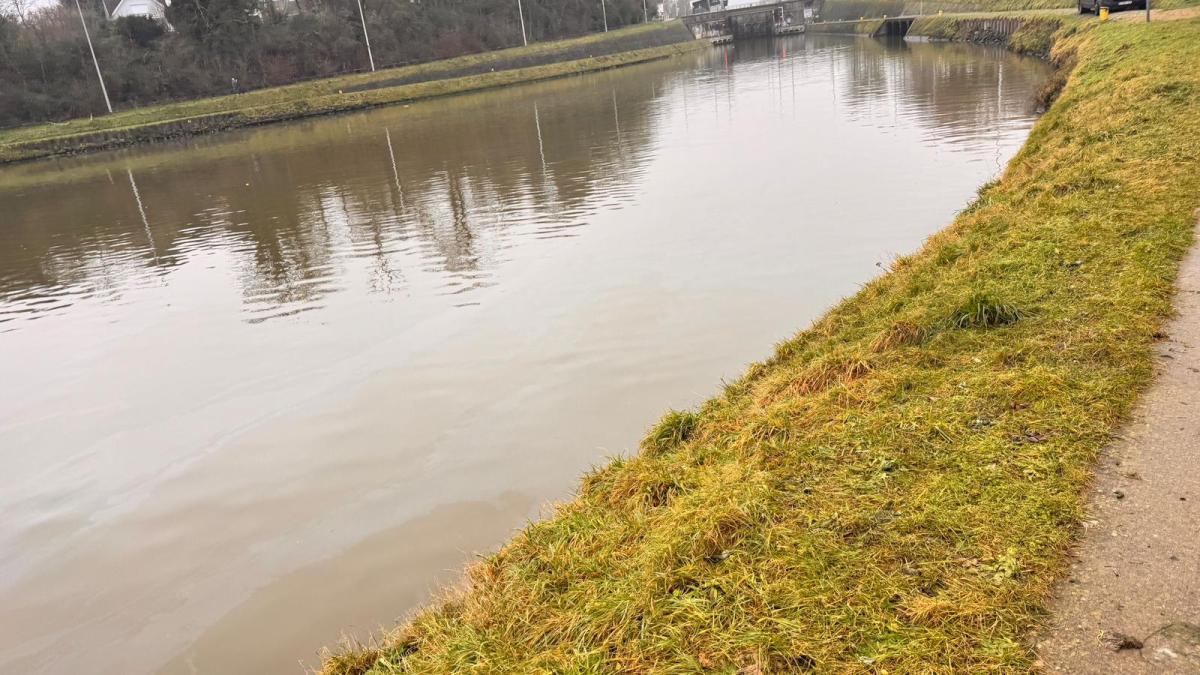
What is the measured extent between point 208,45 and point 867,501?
267 feet

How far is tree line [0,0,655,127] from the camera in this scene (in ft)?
208

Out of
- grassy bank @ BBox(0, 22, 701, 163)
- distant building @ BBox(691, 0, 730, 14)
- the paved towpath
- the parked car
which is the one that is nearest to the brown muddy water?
the paved towpath

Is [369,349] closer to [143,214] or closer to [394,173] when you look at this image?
[394,173]

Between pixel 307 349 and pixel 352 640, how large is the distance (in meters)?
6.91

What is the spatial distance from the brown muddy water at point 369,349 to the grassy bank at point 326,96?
3107 cm

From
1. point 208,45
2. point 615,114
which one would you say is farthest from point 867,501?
point 208,45

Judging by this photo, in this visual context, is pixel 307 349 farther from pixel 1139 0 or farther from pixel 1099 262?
pixel 1139 0

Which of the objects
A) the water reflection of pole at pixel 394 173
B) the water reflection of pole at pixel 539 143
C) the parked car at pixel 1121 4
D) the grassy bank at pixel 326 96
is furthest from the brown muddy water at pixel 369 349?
the grassy bank at pixel 326 96

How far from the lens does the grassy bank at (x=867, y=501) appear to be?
3.76 meters

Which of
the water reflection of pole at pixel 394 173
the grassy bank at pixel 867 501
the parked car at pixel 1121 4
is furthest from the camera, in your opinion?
the parked car at pixel 1121 4

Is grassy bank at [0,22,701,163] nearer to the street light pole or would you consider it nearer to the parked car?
the street light pole

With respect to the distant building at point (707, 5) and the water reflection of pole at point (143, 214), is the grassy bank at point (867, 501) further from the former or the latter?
the distant building at point (707, 5)

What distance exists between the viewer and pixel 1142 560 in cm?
375

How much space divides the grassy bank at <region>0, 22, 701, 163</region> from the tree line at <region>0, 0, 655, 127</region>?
16.9 feet
